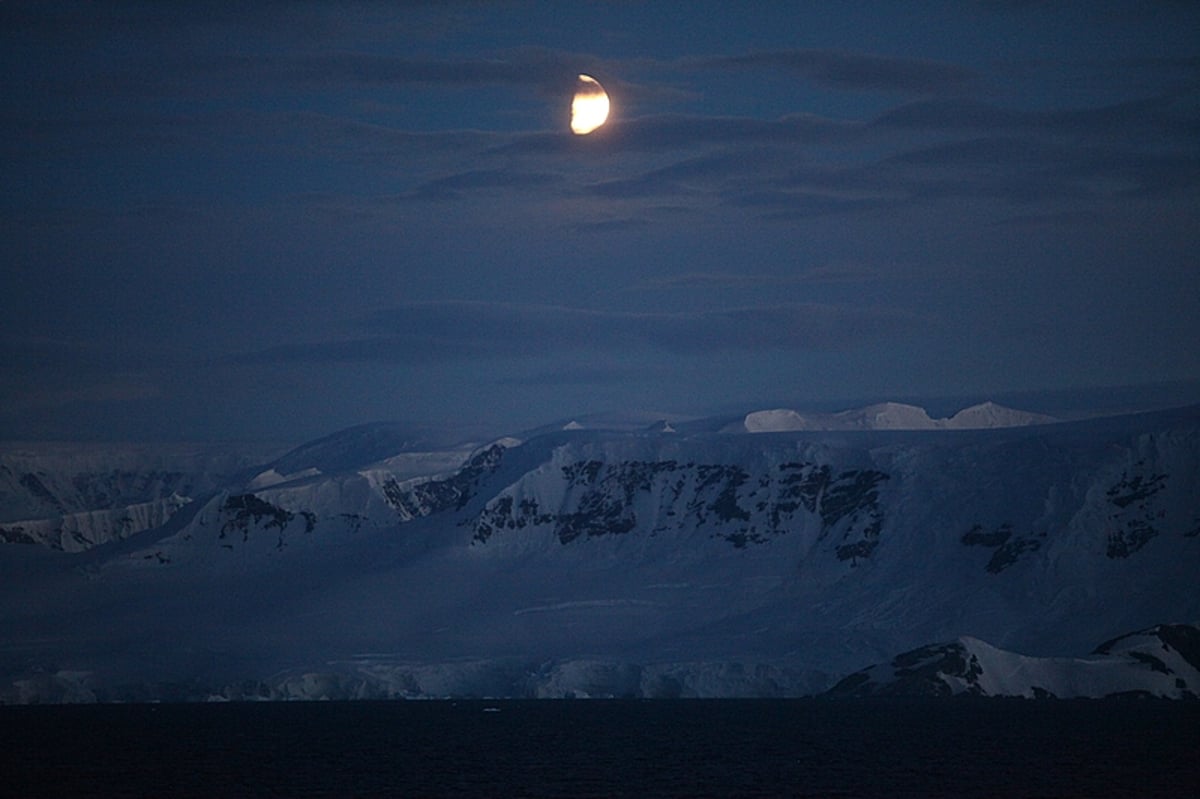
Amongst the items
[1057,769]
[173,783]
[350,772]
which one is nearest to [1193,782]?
[1057,769]


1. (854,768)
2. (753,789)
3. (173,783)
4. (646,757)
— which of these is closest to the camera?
(753,789)

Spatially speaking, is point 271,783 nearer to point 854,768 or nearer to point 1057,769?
point 854,768

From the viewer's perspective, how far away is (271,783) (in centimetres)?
15525

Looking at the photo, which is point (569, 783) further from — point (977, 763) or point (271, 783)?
point (977, 763)

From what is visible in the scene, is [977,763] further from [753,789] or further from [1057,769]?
[753,789]

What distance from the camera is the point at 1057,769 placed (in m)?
162

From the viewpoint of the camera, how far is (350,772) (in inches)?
6604

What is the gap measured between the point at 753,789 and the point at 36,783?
56.8 metres

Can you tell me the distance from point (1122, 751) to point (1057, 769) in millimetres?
24882

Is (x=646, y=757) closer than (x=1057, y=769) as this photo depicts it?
No

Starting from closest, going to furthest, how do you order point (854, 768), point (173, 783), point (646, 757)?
point (173, 783) → point (854, 768) → point (646, 757)

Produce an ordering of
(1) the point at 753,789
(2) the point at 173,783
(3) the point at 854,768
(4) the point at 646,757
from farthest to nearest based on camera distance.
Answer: (4) the point at 646,757 < (3) the point at 854,768 < (2) the point at 173,783 < (1) the point at 753,789

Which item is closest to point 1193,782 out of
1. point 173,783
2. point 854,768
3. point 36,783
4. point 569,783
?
point 854,768

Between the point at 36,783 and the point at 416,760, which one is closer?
the point at 36,783
